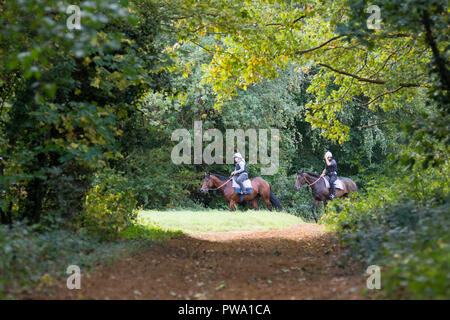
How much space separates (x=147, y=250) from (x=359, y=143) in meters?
22.0

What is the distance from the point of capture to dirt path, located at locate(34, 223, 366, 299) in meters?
5.61

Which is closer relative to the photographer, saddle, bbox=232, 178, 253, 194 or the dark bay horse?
the dark bay horse

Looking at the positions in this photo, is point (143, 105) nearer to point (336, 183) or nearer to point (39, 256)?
point (39, 256)

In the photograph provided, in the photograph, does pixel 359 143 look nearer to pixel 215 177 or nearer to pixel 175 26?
pixel 215 177

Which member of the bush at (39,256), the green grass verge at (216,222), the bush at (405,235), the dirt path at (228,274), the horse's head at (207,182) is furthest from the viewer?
the horse's head at (207,182)

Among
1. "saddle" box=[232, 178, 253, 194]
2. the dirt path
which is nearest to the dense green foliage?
the dirt path

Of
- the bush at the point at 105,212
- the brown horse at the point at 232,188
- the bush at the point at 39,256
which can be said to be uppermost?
the brown horse at the point at 232,188

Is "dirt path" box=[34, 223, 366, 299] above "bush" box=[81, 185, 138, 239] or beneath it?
beneath

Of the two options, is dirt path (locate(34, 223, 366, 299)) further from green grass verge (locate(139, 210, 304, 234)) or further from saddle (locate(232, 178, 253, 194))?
saddle (locate(232, 178, 253, 194))

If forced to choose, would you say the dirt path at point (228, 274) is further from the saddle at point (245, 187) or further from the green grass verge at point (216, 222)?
the saddle at point (245, 187)

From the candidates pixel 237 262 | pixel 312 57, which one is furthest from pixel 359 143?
pixel 237 262

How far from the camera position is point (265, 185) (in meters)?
21.0

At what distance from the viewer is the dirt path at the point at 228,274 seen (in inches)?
221

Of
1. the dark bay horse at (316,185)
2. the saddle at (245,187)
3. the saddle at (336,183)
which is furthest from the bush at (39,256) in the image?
the saddle at (245,187)
